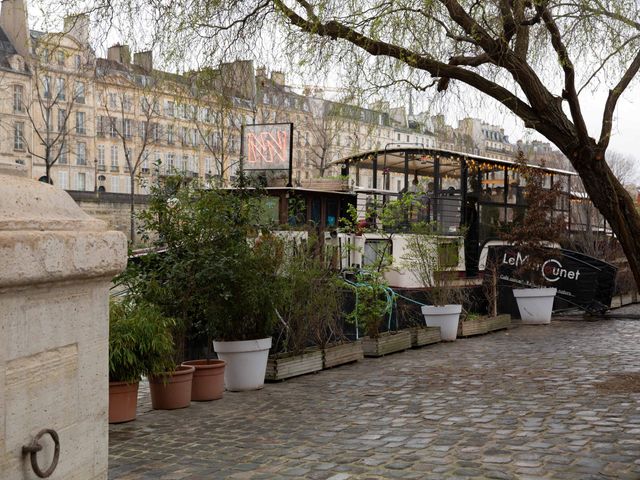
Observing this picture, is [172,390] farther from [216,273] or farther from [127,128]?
[127,128]

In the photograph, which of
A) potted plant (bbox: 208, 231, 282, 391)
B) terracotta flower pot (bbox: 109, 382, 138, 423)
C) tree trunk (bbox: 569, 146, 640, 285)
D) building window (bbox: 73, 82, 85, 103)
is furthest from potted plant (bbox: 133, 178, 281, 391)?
tree trunk (bbox: 569, 146, 640, 285)

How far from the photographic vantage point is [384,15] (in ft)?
27.4

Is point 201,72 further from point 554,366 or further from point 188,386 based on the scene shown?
point 554,366

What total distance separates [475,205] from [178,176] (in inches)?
501

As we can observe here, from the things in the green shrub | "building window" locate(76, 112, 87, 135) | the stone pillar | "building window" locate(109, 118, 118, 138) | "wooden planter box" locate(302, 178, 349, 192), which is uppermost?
"building window" locate(76, 112, 87, 135)

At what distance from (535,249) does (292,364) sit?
8919 millimetres

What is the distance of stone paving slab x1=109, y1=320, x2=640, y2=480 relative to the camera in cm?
584

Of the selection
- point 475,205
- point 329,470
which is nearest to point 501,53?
point 329,470

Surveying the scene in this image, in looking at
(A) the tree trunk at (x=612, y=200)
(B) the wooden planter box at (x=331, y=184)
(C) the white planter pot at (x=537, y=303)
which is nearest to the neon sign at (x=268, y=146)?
(B) the wooden planter box at (x=331, y=184)

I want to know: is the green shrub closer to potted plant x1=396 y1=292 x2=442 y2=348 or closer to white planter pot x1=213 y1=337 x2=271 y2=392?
white planter pot x1=213 y1=337 x2=271 y2=392

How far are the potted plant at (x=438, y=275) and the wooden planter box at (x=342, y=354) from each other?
291 cm

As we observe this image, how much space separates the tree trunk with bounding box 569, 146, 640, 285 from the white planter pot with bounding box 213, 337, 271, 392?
4.18m

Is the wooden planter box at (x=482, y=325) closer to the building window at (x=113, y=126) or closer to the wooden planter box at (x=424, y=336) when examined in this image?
the wooden planter box at (x=424, y=336)

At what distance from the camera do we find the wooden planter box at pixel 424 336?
13.6 metres
